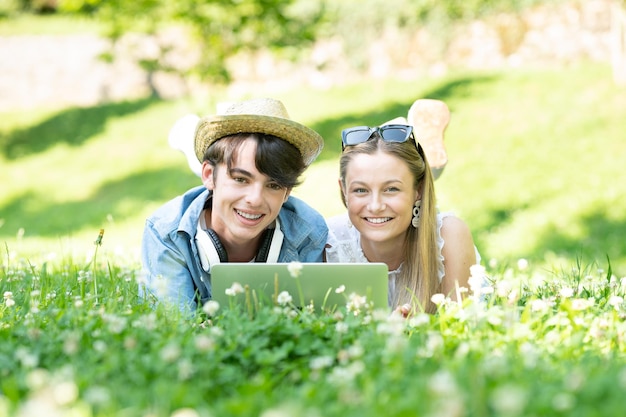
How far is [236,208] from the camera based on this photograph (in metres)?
4.06

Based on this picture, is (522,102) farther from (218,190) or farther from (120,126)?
(218,190)

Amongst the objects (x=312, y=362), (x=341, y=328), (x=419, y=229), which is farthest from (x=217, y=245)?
(x=312, y=362)

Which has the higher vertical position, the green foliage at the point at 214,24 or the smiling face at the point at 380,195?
the green foliage at the point at 214,24

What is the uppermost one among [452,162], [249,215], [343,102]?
[343,102]

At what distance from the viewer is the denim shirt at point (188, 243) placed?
4047 millimetres

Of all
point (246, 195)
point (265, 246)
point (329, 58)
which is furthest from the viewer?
point (329, 58)

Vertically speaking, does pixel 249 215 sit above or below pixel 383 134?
below

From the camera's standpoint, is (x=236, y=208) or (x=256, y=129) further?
(x=256, y=129)

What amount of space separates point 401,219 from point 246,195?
34.8 inches

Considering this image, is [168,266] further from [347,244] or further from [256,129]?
[347,244]

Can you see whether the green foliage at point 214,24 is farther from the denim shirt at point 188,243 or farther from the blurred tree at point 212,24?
the denim shirt at point 188,243

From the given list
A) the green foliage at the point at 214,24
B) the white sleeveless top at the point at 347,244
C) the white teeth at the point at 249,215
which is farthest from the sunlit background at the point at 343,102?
the white teeth at the point at 249,215

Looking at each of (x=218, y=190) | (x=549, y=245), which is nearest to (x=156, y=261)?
(x=218, y=190)

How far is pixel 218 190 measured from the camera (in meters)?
4.14
